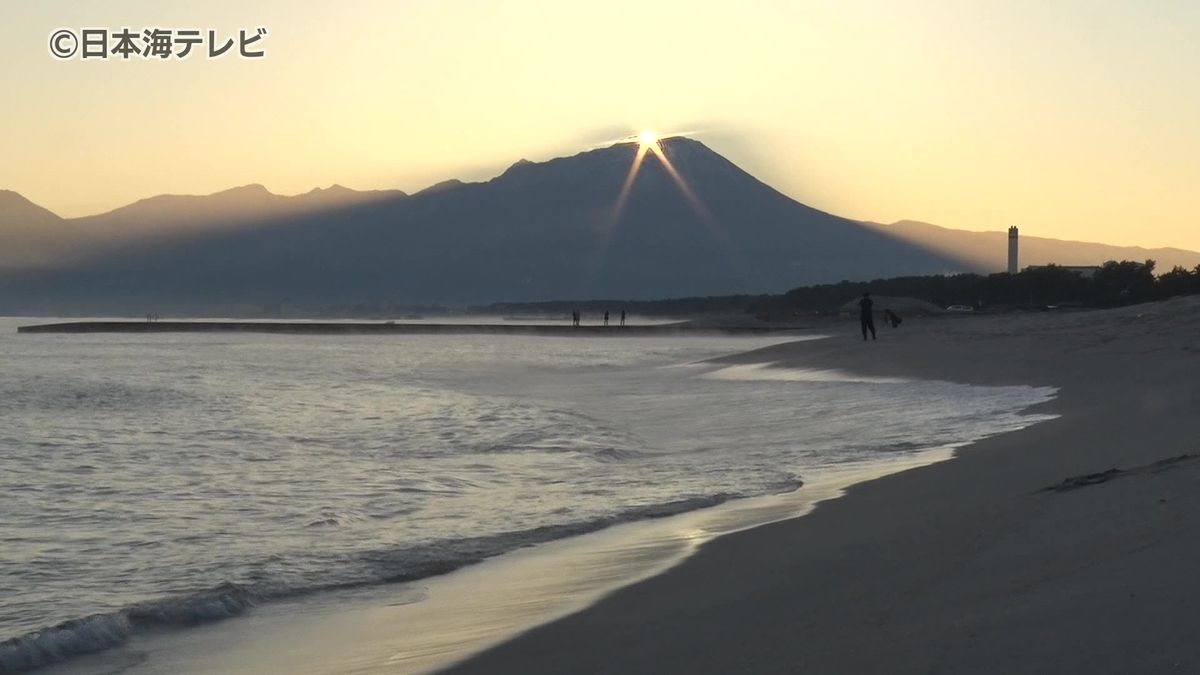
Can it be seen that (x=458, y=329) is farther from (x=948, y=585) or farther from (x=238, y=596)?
(x=948, y=585)

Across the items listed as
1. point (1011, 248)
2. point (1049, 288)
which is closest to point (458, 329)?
point (1049, 288)

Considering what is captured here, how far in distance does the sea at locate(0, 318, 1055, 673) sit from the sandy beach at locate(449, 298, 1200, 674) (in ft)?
5.76

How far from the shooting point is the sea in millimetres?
7297

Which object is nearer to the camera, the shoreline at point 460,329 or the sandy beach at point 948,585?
the sandy beach at point 948,585

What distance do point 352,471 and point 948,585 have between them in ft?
25.3

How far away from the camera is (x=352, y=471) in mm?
12195

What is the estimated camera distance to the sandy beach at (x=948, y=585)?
4.27 m

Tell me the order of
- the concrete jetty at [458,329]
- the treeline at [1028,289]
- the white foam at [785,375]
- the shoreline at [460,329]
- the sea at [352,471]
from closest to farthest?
1. the sea at [352,471]
2. the white foam at [785,375]
3. the treeline at [1028,289]
4. the shoreline at [460,329]
5. the concrete jetty at [458,329]

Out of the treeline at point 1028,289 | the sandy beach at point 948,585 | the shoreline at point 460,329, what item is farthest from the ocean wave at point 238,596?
the shoreline at point 460,329

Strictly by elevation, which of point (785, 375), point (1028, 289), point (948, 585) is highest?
point (1028, 289)

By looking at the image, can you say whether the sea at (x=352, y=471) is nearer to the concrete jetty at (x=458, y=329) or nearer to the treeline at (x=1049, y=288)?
the treeline at (x=1049, y=288)

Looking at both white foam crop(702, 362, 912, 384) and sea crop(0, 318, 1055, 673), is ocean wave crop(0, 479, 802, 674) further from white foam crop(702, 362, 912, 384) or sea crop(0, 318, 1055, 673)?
white foam crop(702, 362, 912, 384)

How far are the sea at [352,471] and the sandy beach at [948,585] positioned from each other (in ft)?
5.76

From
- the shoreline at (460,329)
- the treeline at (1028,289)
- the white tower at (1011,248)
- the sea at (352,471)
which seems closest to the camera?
the sea at (352,471)
